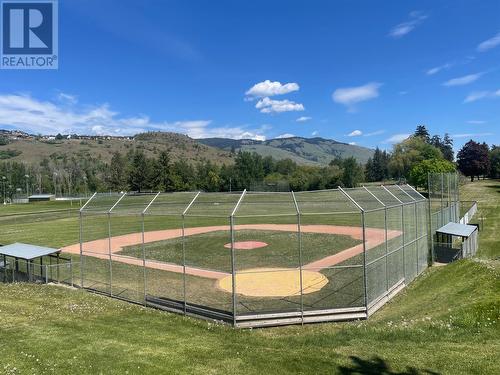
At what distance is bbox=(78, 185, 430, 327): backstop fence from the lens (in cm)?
1188

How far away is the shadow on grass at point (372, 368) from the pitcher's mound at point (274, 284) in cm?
643

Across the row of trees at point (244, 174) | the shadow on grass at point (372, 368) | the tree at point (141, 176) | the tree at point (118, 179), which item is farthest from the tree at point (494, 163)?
the shadow on grass at point (372, 368)

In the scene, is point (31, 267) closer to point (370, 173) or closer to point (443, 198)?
point (443, 198)

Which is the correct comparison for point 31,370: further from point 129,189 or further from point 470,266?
point 129,189

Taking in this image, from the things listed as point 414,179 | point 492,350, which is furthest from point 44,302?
point 414,179

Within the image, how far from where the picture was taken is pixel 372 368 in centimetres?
730

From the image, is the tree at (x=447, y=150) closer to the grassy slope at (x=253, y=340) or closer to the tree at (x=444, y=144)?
the tree at (x=444, y=144)

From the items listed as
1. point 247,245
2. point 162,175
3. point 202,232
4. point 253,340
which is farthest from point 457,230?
point 162,175

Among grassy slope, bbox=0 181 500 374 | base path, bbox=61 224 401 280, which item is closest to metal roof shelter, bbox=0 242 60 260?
base path, bbox=61 224 401 280

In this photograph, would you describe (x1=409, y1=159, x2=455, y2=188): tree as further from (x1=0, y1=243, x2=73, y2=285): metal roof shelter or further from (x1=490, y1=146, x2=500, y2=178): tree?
(x1=0, y1=243, x2=73, y2=285): metal roof shelter

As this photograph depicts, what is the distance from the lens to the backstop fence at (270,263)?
11.9 metres

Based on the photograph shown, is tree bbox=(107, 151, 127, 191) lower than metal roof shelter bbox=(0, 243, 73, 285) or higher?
higher

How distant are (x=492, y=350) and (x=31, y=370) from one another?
8.58 m

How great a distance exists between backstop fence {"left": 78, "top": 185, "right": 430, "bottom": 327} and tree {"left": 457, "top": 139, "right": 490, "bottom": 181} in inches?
3142
